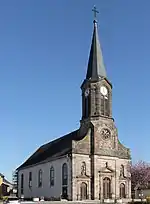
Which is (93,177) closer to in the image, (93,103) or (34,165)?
(93,103)

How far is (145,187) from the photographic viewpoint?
230 ft

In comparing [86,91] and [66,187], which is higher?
[86,91]

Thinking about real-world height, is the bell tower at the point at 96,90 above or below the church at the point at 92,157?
above

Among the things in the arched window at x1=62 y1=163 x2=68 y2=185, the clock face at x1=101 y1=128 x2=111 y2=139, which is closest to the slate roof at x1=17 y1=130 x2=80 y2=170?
the arched window at x1=62 y1=163 x2=68 y2=185

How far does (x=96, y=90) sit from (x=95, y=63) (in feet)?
16.7

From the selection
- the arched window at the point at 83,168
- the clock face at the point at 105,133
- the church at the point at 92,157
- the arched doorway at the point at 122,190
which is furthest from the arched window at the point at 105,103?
the arched doorway at the point at 122,190

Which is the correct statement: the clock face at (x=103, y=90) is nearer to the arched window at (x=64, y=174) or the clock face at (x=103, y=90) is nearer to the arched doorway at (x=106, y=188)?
the arched window at (x=64, y=174)

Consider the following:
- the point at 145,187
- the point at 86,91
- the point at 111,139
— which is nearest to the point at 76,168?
the point at 111,139

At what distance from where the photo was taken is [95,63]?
2496 inches

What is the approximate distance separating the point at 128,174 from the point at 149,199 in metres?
18.6

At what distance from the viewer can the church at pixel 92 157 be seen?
185ft

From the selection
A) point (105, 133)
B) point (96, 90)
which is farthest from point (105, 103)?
point (105, 133)

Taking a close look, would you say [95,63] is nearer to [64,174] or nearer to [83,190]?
[64,174]

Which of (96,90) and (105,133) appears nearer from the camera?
(105,133)
